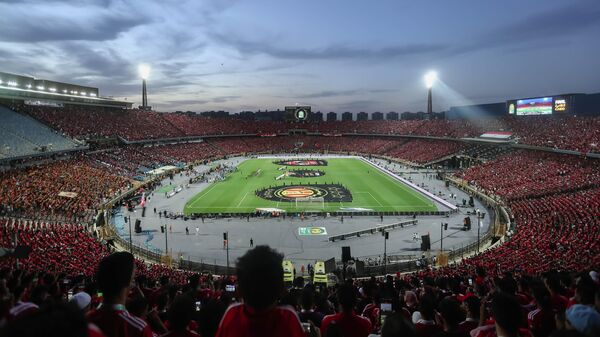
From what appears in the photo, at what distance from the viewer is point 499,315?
→ 457 cm

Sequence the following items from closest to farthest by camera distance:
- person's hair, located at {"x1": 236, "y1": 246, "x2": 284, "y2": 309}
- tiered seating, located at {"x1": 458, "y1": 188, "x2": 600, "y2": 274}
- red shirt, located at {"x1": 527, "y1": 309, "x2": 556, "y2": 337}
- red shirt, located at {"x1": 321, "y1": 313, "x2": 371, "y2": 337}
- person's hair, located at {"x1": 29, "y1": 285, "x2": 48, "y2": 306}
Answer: person's hair, located at {"x1": 236, "y1": 246, "x2": 284, "y2": 309} < red shirt, located at {"x1": 321, "y1": 313, "x2": 371, "y2": 337} < red shirt, located at {"x1": 527, "y1": 309, "x2": 556, "y2": 337} < person's hair, located at {"x1": 29, "y1": 285, "x2": 48, "y2": 306} < tiered seating, located at {"x1": 458, "y1": 188, "x2": 600, "y2": 274}

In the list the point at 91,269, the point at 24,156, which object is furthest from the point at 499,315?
the point at 24,156

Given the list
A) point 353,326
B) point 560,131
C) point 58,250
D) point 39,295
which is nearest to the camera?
point 353,326

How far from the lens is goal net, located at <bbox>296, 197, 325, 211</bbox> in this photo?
46.6 m

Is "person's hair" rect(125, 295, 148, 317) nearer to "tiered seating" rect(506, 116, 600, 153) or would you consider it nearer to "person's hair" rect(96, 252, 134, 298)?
"person's hair" rect(96, 252, 134, 298)

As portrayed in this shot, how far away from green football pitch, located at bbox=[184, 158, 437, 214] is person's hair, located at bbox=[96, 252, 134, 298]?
41.1 meters

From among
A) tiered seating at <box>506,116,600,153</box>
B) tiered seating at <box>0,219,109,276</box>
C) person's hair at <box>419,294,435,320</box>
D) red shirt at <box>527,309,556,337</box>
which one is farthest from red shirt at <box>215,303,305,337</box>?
tiered seating at <box>506,116,600,153</box>

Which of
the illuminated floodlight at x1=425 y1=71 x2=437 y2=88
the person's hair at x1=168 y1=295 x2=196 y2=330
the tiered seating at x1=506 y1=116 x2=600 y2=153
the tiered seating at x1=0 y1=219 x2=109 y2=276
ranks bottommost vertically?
the tiered seating at x1=0 y1=219 x2=109 y2=276

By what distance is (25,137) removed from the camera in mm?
58781

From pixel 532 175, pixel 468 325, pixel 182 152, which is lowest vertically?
pixel 468 325

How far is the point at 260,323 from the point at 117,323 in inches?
72.8

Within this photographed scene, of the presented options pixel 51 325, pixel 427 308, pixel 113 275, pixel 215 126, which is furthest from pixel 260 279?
pixel 215 126

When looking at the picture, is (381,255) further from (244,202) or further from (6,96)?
(6,96)

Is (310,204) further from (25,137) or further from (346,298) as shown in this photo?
(25,137)
